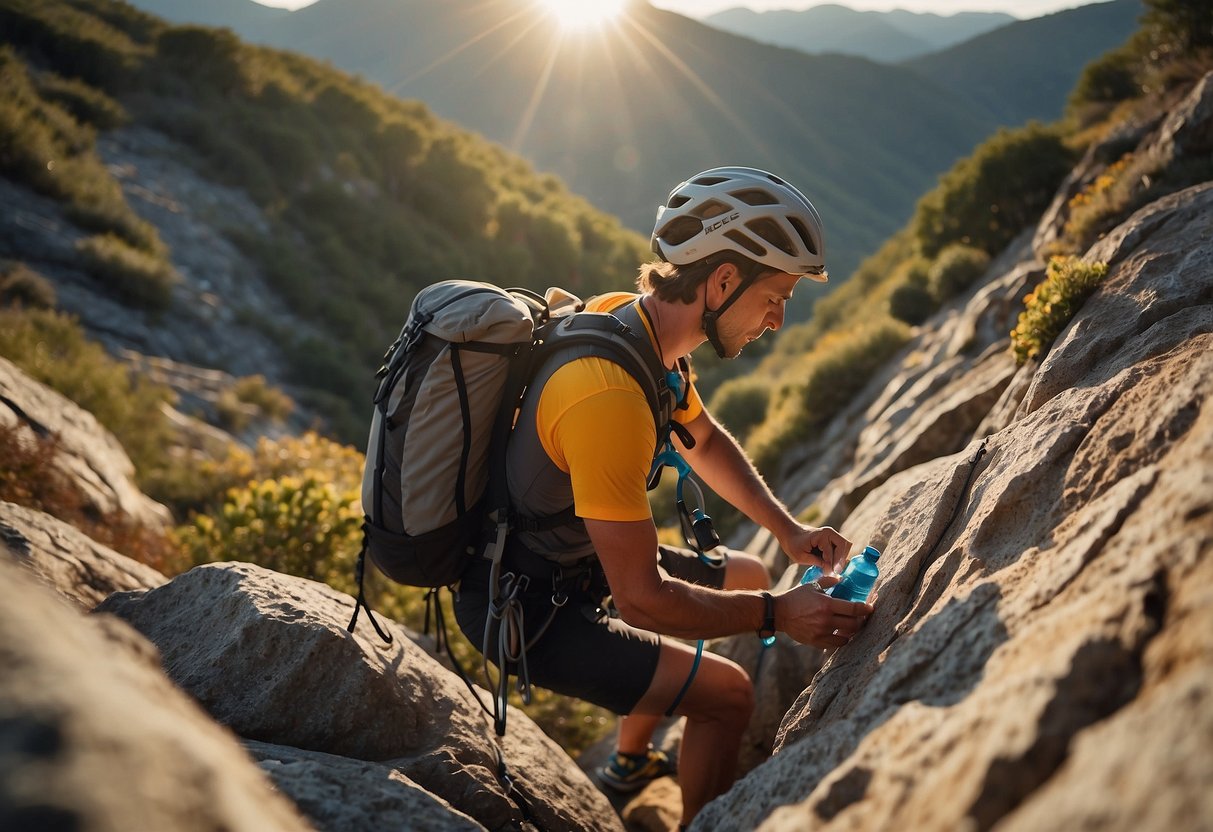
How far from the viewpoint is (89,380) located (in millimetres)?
9344

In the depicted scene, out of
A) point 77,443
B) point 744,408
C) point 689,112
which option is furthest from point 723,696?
point 689,112

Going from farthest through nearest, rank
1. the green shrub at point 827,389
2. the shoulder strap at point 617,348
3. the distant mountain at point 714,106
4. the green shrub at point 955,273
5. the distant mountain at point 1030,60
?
1. the distant mountain at point 1030,60
2. the distant mountain at point 714,106
3. the green shrub at point 955,273
4. the green shrub at point 827,389
5. the shoulder strap at point 617,348

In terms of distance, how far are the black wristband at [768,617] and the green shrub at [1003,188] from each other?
10.8 meters

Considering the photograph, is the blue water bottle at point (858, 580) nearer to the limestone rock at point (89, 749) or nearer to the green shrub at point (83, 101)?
the limestone rock at point (89, 749)

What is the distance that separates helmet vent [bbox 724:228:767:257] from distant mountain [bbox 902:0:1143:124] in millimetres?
176022

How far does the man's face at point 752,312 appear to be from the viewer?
3777 mm

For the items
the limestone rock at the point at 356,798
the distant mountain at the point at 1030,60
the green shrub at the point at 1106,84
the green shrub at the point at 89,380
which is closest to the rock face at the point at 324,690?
the limestone rock at the point at 356,798

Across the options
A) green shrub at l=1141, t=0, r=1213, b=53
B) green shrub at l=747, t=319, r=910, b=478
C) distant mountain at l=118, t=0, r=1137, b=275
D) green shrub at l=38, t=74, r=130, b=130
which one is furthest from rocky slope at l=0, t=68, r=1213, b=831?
distant mountain at l=118, t=0, r=1137, b=275

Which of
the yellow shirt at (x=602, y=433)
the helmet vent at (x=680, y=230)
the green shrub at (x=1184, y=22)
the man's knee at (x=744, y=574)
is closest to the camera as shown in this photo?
the yellow shirt at (x=602, y=433)

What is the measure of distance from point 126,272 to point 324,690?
1335 centimetres

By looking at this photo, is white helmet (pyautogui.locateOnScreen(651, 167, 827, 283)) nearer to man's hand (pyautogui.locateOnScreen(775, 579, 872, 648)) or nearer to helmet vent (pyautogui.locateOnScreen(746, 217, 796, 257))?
helmet vent (pyautogui.locateOnScreen(746, 217, 796, 257))

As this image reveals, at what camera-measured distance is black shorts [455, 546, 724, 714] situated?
11.7 feet

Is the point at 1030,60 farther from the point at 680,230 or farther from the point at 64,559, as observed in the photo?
the point at 64,559

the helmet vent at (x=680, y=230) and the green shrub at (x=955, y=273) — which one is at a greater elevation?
the green shrub at (x=955, y=273)
